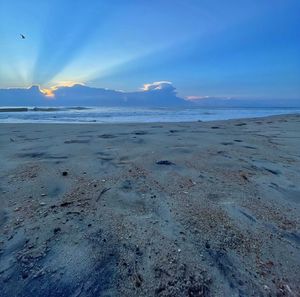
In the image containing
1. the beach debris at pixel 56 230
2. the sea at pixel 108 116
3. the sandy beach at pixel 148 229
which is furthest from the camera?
the sea at pixel 108 116

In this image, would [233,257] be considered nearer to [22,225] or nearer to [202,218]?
[202,218]

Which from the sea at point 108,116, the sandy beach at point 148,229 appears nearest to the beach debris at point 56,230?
the sandy beach at point 148,229

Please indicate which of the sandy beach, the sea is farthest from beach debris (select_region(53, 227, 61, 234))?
the sea

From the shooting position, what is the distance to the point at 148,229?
7.34 feet

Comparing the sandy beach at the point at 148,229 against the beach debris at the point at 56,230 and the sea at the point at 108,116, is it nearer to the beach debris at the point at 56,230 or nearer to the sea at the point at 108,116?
the beach debris at the point at 56,230

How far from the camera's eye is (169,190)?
10.00 feet

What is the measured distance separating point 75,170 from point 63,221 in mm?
1446

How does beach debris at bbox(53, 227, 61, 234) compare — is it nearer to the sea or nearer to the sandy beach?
the sandy beach

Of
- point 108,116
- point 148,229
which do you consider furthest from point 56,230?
point 108,116

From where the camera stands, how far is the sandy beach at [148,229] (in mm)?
1722

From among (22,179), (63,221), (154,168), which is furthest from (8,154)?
(63,221)

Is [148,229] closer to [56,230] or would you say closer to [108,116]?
[56,230]

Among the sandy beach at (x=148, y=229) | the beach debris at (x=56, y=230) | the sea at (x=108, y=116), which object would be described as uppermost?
the beach debris at (x=56, y=230)

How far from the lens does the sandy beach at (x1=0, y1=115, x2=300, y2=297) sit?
1.72 meters
